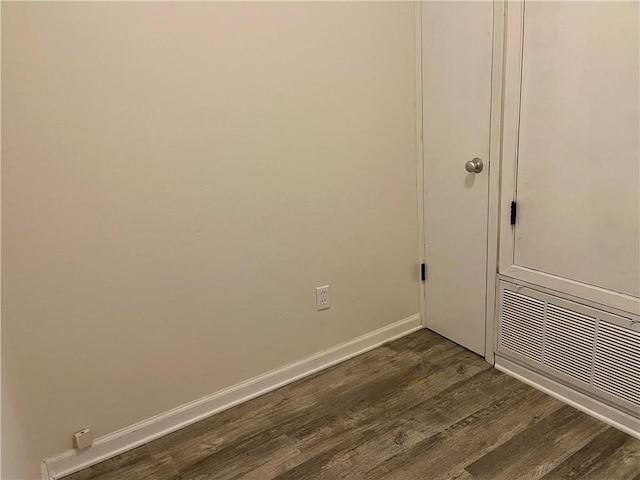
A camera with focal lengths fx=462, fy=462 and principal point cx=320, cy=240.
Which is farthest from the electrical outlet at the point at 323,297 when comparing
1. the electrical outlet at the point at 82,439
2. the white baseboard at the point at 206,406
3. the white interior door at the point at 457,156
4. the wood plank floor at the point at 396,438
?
the electrical outlet at the point at 82,439

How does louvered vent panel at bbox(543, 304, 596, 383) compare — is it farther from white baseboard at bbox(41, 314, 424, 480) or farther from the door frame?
white baseboard at bbox(41, 314, 424, 480)

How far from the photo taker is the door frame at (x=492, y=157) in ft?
6.04

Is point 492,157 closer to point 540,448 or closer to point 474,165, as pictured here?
point 474,165

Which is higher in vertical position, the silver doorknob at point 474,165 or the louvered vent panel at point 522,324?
the silver doorknob at point 474,165

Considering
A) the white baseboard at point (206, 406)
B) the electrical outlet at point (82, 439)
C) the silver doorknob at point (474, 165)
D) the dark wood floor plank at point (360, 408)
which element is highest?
the silver doorknob at point (474, 165)

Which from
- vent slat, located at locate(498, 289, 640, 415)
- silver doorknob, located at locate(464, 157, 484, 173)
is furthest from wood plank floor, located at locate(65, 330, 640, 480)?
silver doorknob, located at locate(464, 157, 484, 173)

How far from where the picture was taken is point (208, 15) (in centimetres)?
167

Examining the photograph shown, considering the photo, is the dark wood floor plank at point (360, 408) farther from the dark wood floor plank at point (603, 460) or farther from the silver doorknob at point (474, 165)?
the silver doorknob at point (474, 165)

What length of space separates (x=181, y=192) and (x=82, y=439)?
3.15 feet

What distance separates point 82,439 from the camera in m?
1.67

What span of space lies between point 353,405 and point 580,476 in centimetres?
84

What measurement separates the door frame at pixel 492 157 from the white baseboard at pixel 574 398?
110mm

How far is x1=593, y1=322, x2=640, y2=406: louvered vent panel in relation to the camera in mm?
1613

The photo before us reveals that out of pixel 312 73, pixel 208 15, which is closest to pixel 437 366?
pixel 312 73
